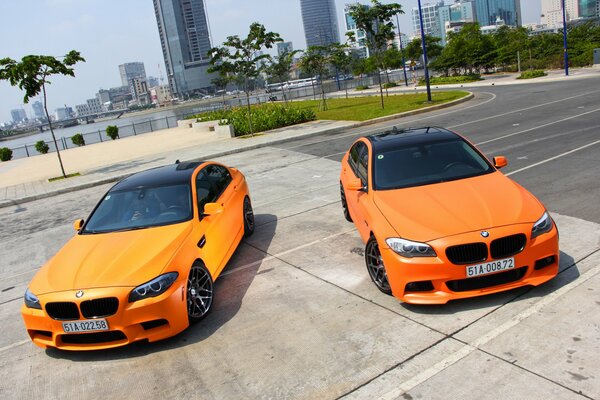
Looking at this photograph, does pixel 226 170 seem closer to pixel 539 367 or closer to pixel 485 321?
pixel 485 321

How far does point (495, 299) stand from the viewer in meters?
5.21

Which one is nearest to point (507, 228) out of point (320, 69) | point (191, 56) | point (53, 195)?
point (53, 195)

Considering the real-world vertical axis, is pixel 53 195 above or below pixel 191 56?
below

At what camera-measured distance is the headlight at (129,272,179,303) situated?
4988mm

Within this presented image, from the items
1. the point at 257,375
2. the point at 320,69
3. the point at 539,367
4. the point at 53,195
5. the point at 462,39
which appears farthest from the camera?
the point at 462,39

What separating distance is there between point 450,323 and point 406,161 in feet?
7.88

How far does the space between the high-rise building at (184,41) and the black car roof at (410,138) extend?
414ft

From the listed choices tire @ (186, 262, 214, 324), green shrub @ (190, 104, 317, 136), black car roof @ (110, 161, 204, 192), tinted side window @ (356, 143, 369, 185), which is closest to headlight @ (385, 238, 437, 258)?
tinted side window @ (356, 143, 369, 185)

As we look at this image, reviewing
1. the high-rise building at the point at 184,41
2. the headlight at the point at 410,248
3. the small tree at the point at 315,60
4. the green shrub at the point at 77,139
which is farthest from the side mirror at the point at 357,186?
the high-rise building at the point at 184,41

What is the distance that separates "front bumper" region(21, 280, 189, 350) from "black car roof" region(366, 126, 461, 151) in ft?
11.0

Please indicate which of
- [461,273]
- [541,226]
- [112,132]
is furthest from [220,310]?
[112,132]

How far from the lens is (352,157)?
8117 millimetres

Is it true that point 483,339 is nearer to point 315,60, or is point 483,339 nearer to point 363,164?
point 363,164

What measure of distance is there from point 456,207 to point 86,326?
3.89 metres
